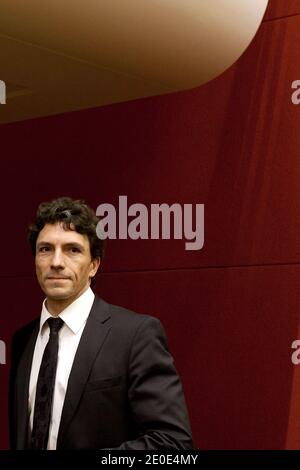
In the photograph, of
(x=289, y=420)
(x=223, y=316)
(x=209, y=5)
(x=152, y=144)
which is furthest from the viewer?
(x=152, y=144)

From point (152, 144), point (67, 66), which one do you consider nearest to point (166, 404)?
point (67, 66)

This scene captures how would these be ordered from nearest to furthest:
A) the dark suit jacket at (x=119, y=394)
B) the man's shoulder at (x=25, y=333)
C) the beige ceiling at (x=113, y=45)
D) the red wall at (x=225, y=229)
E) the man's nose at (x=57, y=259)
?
the dark suit jacket at (x=119, y=394) → the man's nose at (x=57, y=259) → the man's shoulder at (x=25, y=333) → the beige ceiling at (x=113, y=45) → the red wall at (x=225, y=229)

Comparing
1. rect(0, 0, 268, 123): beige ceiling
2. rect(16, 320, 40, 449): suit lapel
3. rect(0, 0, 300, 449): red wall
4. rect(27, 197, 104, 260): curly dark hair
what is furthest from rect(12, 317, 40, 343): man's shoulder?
rect(0, 0, 300, 449): red wall

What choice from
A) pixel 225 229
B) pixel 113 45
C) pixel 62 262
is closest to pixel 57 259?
pixel 62 262

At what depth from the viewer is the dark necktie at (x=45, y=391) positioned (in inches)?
71.5

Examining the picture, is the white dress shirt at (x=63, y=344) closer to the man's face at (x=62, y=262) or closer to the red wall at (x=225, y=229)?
the man's face at (x=62, y=262)

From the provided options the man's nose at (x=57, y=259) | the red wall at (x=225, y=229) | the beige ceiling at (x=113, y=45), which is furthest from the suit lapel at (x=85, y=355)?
the red wall at (x=225, y=229)

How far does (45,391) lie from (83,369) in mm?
93

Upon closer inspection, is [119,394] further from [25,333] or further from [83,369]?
[25,333]

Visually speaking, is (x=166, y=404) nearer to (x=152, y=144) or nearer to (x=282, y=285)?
(x=282, y=285)

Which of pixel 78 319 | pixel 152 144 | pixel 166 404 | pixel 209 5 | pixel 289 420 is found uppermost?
pixel 209 5

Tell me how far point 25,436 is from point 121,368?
25cm

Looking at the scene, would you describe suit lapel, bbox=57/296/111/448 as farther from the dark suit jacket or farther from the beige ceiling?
the beige ceiling

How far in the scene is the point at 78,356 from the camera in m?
1.88
